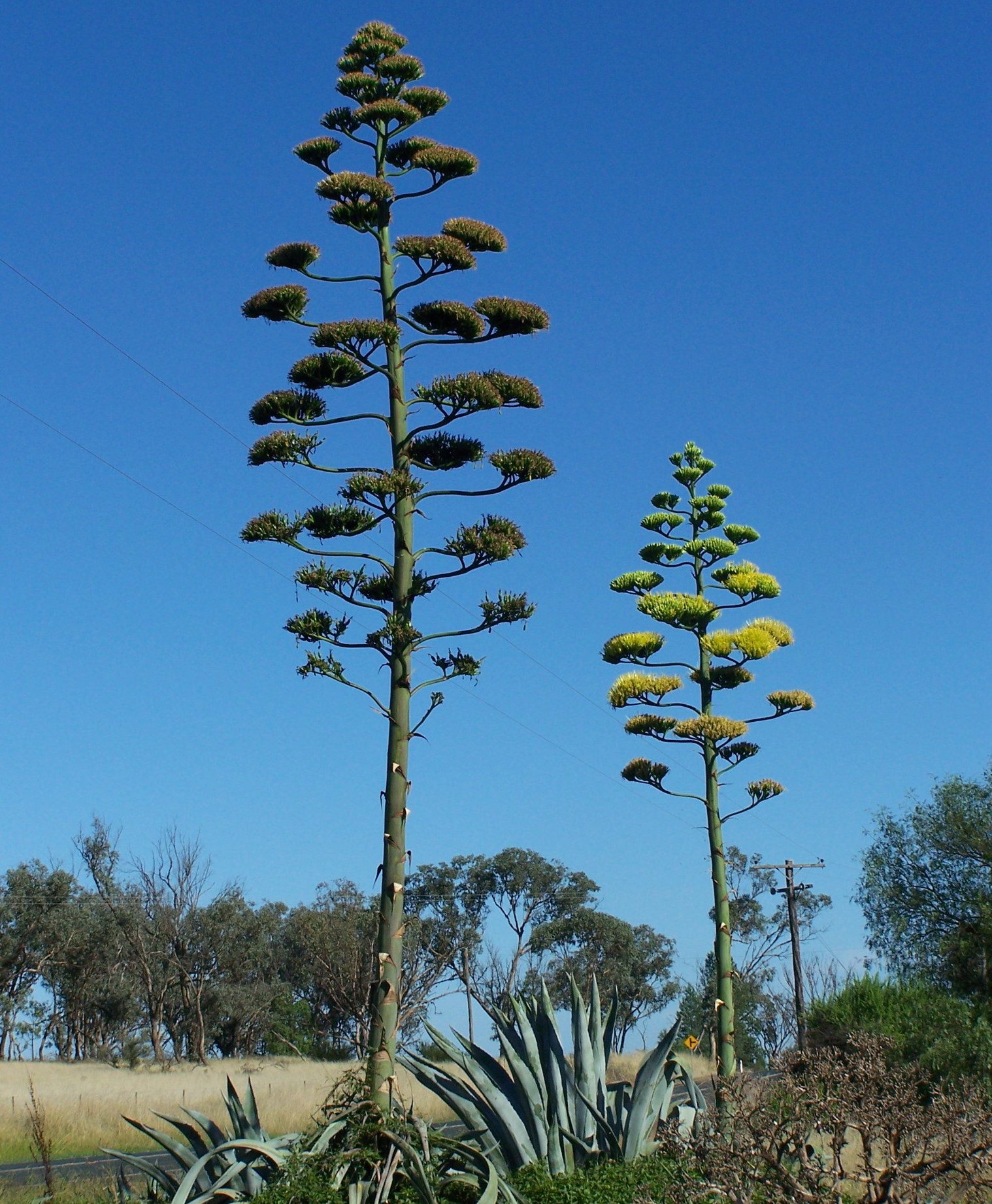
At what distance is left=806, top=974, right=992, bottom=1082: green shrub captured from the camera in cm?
1592

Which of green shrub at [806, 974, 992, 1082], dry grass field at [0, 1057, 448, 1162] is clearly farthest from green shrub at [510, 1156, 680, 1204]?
green shrub at [806, 974, 992, 1082]

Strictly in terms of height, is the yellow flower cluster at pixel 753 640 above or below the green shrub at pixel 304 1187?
above

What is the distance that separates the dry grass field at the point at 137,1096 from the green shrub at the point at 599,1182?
4.90 ft

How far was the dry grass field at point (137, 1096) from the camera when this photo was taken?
1539 cm

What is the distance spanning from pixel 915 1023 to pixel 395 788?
556 inches

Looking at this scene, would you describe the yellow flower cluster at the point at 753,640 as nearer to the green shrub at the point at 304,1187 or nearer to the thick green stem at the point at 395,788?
the thick green stem at the point at 395,788

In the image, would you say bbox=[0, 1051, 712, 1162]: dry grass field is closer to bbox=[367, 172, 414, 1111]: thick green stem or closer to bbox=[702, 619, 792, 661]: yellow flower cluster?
bbox=[367, 172, 414, 1111]: thick green stem

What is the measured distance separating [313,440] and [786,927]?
44412 mm

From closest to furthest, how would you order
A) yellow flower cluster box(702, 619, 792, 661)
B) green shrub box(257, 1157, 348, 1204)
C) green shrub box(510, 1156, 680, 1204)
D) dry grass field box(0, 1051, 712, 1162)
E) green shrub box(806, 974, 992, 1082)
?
green shrub box(257, 1157, 348, 1204) → green shrub box(510, 1156, 680, 1204) → yellow flower cluster box(702, 619, 792, 661) → dry grass field box(0, 1051, 712, 1162) → green shrub box(806, 974, 992, 1082)

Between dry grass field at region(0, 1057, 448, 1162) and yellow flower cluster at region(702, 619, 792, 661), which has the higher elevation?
yellow flower cluster at region(702, 619, 792, 661)

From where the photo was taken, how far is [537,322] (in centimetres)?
787

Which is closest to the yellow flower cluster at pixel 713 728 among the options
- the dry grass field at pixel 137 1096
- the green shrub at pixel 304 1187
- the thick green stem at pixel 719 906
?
the thick green stem at pixel 719 906

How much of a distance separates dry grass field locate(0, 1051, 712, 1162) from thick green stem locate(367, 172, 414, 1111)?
1.05 meters

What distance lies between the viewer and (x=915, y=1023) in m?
17.8
